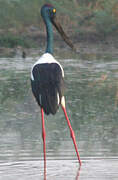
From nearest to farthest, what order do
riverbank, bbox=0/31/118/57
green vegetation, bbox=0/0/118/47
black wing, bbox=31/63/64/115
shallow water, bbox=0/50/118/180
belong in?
shallow water, bbox=0/50/118/180, black wing, bbox=31/63/64/115, riverbank, bbox=0/31/118/57, green vegetation, bbox=0/0/118/47

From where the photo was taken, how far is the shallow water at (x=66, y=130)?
5473 millimetres

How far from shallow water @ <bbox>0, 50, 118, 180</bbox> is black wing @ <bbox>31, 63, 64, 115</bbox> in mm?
475

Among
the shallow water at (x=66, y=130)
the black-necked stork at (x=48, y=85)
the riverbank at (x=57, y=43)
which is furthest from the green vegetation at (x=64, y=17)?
the black-necked stork at (x=48, y=85)

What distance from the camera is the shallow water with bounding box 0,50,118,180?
18.0ft

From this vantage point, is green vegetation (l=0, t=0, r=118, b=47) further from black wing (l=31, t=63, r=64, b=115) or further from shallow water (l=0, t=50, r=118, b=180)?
black wing (l=31, t=63, r=64, b=115)

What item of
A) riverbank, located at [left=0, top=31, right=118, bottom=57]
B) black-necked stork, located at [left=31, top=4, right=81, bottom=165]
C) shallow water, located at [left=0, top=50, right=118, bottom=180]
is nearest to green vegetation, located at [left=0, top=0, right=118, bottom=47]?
riverbank, located at [left=0, top=31, right=118, bottom=57]

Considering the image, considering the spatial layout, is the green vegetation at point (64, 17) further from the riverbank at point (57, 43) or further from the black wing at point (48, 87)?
the black wing at point (48, 87)

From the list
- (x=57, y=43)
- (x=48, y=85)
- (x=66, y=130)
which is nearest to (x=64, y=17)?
(x=57, y=43)

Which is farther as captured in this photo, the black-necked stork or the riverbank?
the riverbank

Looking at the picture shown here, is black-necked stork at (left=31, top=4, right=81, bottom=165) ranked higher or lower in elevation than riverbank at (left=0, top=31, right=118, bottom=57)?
higher

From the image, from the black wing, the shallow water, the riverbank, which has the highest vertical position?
the black wing

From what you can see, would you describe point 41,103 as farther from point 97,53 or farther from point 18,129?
point 97,53

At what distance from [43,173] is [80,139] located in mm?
1355

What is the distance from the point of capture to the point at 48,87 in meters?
5.93
